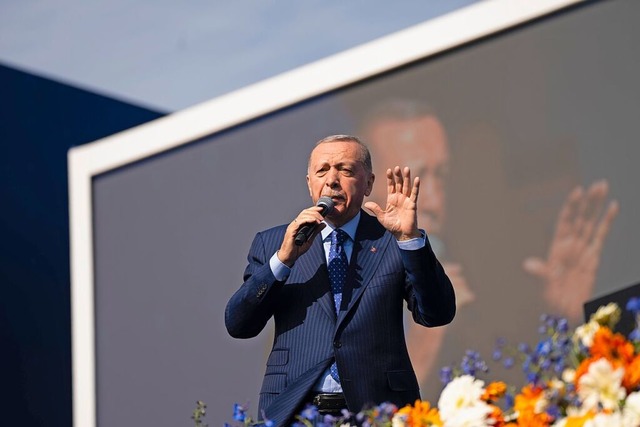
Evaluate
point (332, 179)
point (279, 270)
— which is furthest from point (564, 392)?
point (332, 179)

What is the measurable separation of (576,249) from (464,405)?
4193mm

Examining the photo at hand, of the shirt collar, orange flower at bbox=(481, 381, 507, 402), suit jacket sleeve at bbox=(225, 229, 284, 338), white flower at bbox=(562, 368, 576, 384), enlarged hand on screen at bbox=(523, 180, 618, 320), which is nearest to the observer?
white flower at bbox=(562, 368, 576, 384)

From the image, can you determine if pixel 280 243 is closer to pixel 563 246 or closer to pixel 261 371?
pixel 563 246

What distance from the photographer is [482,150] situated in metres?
5.98

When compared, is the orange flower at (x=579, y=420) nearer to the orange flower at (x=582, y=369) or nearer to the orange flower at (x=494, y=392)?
the orange flower at (x=582, y=369)

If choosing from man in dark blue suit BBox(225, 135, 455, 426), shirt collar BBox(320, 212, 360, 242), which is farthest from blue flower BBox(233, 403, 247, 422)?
shirt collar BBox(320, 212, 360, 242)

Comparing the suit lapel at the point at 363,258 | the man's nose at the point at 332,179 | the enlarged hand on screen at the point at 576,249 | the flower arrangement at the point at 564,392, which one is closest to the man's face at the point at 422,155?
the enlarged hand on screen at the point at 576,249

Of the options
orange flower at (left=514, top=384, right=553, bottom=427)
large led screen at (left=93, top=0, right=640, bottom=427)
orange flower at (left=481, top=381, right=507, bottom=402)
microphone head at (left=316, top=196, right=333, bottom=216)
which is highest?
large led screen at (left=93, top=0, right=640, bottom=427)

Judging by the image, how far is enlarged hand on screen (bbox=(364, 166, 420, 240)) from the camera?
2.72 meters

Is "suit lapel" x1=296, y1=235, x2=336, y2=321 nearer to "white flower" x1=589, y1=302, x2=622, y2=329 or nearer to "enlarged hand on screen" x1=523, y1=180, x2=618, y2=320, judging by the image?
"white flower" x1=589, y1=302, x2=622, y2=329

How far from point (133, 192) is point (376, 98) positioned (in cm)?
245

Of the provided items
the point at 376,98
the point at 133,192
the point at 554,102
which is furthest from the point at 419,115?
the point at 133,192

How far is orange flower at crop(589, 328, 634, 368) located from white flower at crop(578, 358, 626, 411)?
37 millimetres

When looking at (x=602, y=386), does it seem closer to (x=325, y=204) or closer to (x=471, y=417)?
(x=471, y=417)
